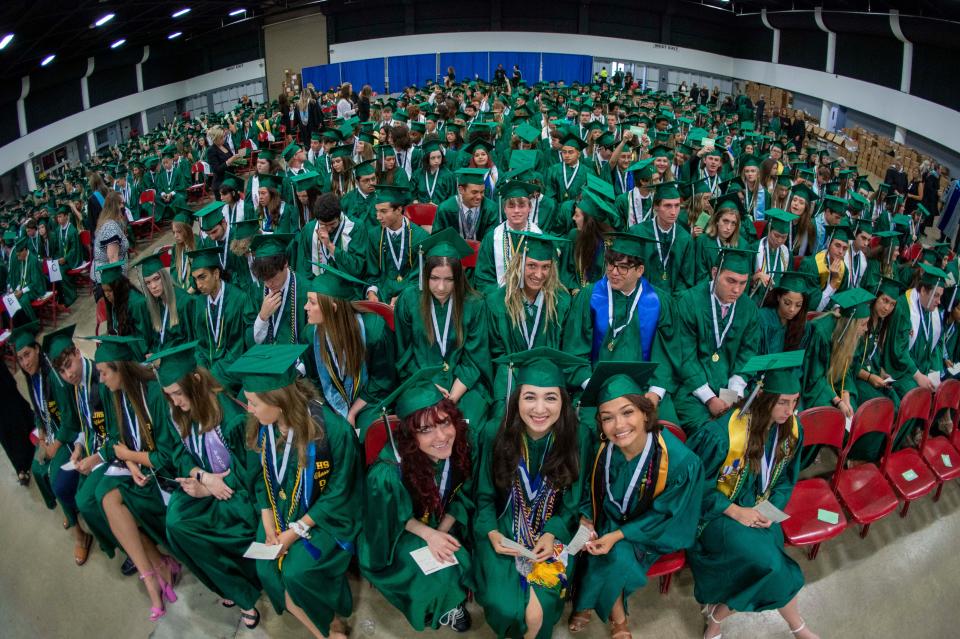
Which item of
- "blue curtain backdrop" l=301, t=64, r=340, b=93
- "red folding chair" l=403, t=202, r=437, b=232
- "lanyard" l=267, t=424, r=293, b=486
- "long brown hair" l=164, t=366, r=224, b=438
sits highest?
"blue curtain backdrop" l=301, t=64, r=340, b=93

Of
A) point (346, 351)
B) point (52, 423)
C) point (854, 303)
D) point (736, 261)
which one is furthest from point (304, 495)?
point (854, 303)

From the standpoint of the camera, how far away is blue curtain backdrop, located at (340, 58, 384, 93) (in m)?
25.3

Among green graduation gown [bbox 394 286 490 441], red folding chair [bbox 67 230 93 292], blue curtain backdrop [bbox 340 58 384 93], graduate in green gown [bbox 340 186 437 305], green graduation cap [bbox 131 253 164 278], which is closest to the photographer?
green graduation gown [bbox 394 286 490 441]

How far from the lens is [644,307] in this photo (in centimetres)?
349

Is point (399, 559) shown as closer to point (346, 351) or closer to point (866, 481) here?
point (346, 351)

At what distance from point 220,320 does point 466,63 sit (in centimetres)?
2437

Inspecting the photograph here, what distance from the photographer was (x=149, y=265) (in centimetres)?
382

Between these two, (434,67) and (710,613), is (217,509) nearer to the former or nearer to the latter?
(710,613)

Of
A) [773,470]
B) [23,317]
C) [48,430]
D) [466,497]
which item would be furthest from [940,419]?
[23,317]

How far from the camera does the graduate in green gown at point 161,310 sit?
3.85 m

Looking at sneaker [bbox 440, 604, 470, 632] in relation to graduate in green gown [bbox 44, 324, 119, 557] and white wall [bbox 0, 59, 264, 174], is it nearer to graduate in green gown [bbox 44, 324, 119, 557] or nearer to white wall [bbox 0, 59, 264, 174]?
graduate in green gown [bbox 44, 324, 119, 557]

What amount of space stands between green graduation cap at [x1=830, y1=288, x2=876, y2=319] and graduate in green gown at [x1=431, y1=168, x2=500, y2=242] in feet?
8.64

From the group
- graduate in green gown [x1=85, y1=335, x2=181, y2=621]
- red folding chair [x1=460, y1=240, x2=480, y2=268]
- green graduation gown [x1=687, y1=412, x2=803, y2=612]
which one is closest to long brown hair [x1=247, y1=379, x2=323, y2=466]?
graduate in green gown [x1=85, y1=335, x2=181, y2=621]

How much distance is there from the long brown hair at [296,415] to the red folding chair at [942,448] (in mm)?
3289
